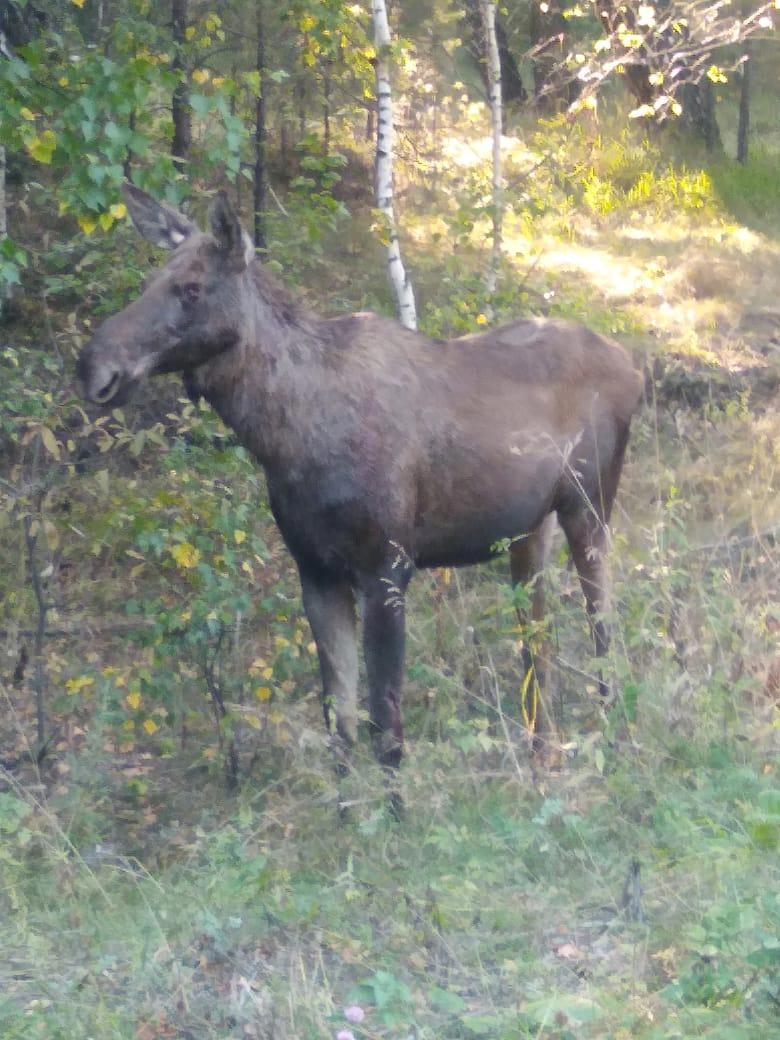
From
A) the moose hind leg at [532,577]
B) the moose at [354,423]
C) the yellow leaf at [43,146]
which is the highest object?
the yellow leaf at [43,146]

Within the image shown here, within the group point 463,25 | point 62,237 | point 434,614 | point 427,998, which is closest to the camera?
point 427,998

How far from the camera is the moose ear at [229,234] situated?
5.71 metres

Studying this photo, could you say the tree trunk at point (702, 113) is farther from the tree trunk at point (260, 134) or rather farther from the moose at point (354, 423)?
the moose at point (354, 423)

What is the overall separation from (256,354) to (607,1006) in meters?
3.49

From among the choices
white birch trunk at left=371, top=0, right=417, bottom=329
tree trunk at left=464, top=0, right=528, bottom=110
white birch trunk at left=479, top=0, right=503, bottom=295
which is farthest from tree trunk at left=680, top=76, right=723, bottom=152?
white birch trunk at left=371, top=0, right=417, bottom=329

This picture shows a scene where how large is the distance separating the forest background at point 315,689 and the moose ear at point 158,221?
128mm

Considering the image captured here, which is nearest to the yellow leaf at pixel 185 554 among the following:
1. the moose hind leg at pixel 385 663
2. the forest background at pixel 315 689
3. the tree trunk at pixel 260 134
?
the forest background at pixel 315 689

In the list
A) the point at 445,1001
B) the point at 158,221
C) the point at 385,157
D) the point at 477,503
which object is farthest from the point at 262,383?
the point at 445,1001

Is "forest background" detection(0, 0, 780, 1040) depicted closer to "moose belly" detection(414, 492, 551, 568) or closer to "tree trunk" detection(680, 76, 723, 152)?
"moose belly" detection(414, 492, 551, 568)

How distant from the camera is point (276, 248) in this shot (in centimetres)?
809

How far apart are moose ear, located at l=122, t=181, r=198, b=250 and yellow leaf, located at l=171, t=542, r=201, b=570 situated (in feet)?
4.57

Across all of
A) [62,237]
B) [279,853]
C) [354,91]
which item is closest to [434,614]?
[279,853]

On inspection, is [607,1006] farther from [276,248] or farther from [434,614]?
[276,248]

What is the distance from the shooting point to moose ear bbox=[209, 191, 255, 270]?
5711 millimetres
